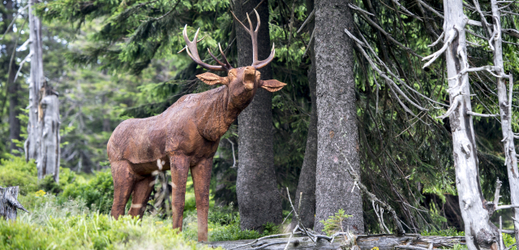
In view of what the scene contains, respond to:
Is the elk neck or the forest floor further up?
the elk neck

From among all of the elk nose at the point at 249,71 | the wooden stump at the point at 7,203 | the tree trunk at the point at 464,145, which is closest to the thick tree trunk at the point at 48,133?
the wooden stump at the point at 7,203

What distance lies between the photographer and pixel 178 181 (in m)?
5.23

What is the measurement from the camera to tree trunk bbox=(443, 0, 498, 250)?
385 centimetres

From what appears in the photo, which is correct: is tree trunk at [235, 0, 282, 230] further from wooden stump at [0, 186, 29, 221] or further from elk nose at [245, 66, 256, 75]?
wooden stump at [0, 186, 29, 221]

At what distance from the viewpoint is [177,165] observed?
521 cm

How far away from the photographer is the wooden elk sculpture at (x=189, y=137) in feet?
16.5

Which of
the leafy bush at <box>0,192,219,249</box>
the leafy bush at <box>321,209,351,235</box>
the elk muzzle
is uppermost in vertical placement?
the elk muzzle

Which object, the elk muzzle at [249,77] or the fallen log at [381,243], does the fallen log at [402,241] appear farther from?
the elk muzzle at [249,77]

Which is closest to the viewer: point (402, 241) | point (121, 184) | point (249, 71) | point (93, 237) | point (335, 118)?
point (93, 237)

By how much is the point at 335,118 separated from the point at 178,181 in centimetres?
216

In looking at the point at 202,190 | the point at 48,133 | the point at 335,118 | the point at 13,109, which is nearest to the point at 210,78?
the point at 202,190

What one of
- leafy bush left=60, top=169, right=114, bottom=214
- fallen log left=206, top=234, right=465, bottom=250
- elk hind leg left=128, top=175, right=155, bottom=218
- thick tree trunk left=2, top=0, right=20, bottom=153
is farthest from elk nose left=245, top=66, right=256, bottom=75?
thick tree trunk left=2, top=0, right=20, bottom=153

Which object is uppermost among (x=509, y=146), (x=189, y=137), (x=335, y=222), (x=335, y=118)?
(x=335, y=118)

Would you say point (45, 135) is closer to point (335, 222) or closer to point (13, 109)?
point (13, 109)
